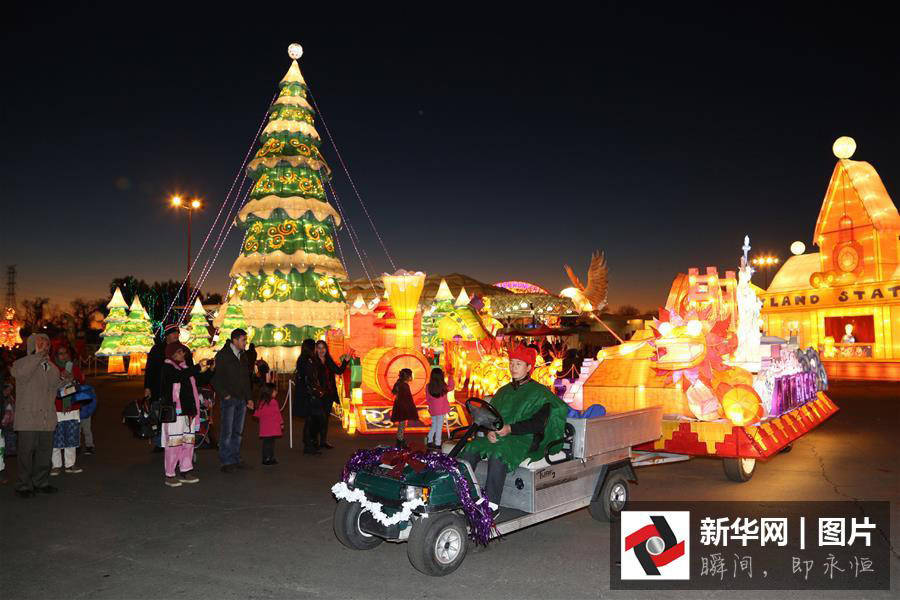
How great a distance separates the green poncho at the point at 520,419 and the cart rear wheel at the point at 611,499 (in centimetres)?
91

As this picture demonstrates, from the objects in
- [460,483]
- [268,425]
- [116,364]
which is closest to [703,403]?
[460,483]

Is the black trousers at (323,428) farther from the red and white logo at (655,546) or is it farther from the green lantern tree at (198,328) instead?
the green lantern tree at (198,328)

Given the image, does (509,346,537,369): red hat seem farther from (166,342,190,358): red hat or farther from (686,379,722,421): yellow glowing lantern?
(166,342,190,358): red hat

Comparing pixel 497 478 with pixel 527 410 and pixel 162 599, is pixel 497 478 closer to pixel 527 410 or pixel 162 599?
pixel 527 410

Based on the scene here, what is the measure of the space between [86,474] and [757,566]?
7609 mm

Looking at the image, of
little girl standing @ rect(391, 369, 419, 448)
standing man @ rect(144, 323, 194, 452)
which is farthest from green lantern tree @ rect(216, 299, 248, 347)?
standing man @ rect(144, 323, 194, 452)

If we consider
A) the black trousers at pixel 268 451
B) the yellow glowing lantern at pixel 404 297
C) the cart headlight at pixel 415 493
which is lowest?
the black trousers at pixel 268 451

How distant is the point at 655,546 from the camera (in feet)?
15.7

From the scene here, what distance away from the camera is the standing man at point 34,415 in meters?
6.82

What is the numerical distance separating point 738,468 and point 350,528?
473 centimetres

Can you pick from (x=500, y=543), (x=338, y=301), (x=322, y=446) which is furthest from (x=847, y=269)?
(x=500, y=543)

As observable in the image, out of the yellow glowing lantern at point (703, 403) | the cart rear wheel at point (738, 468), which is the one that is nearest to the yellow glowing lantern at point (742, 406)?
the yellow glowing lantern at point (703, 403)

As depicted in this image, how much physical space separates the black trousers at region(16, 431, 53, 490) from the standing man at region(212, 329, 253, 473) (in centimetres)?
191

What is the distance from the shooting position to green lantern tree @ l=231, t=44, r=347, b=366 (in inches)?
912
